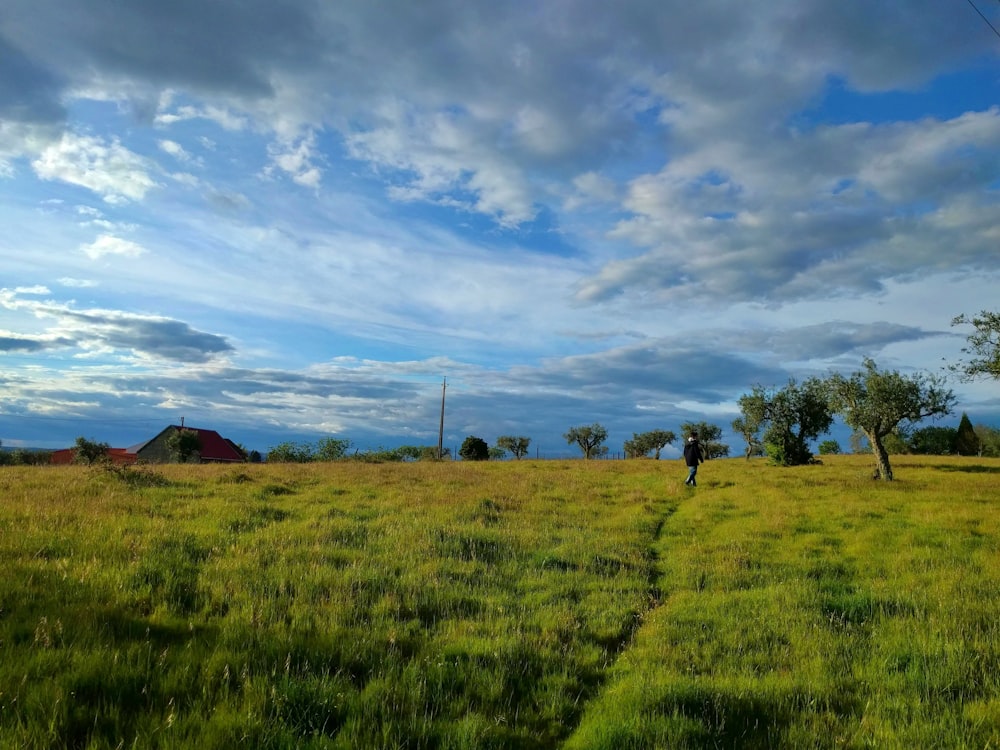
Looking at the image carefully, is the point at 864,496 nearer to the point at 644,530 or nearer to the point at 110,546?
the point at 644,530

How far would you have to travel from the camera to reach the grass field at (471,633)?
192 inches

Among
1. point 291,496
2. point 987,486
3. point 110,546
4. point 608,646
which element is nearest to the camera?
point 608,646

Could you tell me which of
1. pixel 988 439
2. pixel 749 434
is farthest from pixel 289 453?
pixel 988 439

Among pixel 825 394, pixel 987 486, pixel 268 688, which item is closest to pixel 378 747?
pixel 268 688

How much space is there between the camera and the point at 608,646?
780 centimetres

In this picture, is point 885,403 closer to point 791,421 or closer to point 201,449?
point 791,421

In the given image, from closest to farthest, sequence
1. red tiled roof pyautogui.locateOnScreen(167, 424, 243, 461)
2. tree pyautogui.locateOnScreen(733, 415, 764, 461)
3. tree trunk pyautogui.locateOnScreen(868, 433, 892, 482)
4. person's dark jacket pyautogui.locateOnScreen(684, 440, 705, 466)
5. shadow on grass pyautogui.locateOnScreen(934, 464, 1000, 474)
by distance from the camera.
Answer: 1. person's dark jacket pyautogui.locateOnScreen(684, 440, 705, 466)
2. tree trunk pyautogui.locateOnScreen(868, 433, 892, 482)
3. shadow on grass pyautogui.locateOnScreen(934, 464, 1000, 474)
4. tree pyautogui.locateOnScreen(733, 415, 764, 461)
5. red tiled roof pyautogui.locateOnScreen(167, 424, 243, 461)

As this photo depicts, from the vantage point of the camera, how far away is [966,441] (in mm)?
76750

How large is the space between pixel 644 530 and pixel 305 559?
10.6 m

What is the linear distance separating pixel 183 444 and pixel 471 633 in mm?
77682

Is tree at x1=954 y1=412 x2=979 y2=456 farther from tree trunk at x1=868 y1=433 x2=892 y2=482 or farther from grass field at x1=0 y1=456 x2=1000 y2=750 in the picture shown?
grass field at x1=0 y1=456 x2=1000 y2=750

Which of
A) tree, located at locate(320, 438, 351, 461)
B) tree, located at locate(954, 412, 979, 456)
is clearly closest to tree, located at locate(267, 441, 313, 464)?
tree, located at locate(320, 438, 351, 461)

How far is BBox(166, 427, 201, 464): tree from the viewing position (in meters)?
72.6

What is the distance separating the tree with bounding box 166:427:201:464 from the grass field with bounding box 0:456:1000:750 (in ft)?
206
